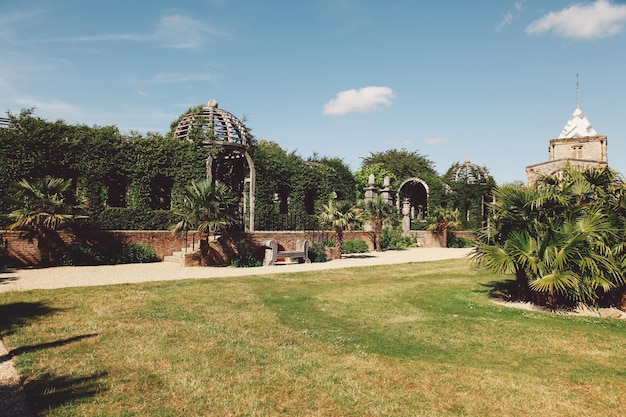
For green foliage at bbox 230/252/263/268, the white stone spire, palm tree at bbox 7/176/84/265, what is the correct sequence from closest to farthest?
palm tree at bbox 7/176/84/265, green foliage at bbox 230/252/263/268, the white stone spire

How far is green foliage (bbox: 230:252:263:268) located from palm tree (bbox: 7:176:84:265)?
221 inches

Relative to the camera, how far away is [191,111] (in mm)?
20578

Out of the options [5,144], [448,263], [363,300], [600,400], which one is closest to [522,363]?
[600,400]

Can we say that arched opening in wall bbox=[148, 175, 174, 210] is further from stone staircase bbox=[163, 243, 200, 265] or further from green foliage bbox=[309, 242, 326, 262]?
green foliage bbox=[309, 242, 326, 262]

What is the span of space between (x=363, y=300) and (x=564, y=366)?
4554 millimetres

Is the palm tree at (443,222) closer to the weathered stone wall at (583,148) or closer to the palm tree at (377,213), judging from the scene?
the palm tree at (377,213)

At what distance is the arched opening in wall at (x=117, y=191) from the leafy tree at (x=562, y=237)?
A: 14727 millimetres

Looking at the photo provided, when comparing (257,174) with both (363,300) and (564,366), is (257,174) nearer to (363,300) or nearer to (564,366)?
(363,300)

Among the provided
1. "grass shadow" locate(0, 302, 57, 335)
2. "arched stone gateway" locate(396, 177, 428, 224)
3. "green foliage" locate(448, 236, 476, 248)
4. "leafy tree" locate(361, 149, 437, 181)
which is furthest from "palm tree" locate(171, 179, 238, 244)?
"leafy tree" locate(361, 149, 437, 181)

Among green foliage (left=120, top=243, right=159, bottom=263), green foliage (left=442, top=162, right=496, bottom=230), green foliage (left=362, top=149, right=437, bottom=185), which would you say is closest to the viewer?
green foliage (left=120, top=243, right=159, bottom=263)

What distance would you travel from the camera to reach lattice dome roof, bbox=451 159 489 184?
1274 inches

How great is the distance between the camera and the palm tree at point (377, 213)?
2283 cm

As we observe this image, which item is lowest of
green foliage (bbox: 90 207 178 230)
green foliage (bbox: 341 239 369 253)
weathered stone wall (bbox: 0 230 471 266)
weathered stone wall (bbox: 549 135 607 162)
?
green foliage (bbox: 341 239 369 253)

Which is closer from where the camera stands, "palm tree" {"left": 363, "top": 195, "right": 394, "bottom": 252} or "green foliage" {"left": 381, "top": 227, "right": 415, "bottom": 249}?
"palm tree" {"left": 363, "top": 195, "right": 394, "bottom": 252}
